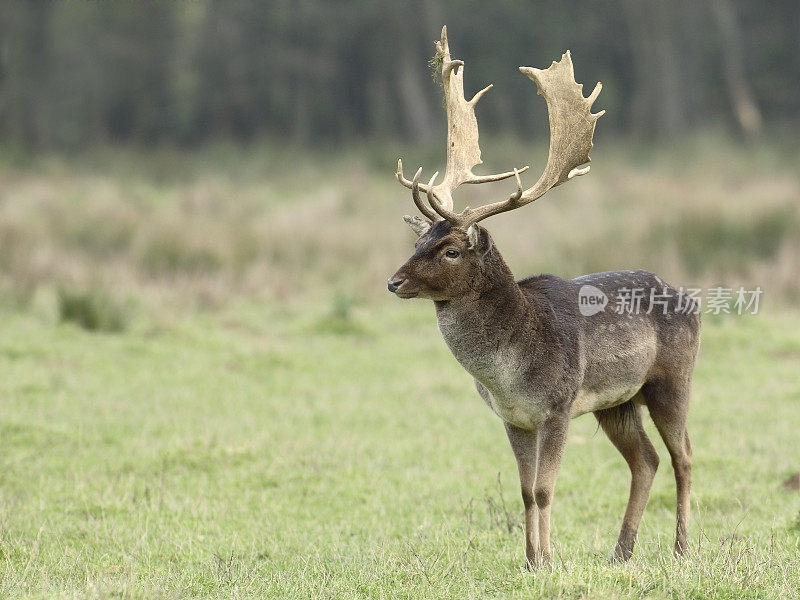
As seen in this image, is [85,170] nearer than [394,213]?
No

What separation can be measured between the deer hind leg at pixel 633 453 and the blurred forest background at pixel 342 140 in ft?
25.2

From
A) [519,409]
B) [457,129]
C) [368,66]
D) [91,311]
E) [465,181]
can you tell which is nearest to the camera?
[519,409]

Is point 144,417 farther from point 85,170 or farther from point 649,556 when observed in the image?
point 85,170

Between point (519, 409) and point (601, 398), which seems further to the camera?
point (601, 398)

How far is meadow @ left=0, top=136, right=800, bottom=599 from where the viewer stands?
5379mm

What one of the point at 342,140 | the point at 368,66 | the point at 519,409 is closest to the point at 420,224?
the point at 519,409

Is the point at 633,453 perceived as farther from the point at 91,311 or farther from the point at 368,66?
the point at 368,66

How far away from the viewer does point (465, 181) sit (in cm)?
560

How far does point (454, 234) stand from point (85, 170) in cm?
2278

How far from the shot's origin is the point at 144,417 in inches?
358

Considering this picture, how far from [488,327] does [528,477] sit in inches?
33.4

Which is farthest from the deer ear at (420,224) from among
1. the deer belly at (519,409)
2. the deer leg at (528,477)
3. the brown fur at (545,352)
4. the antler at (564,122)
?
the deer leg at (528,477)

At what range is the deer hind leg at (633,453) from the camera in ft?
18.8

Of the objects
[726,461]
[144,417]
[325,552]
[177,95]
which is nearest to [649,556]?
[325,552]
